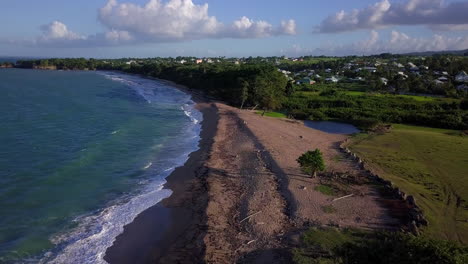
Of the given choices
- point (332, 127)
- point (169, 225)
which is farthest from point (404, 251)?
point (332, 127)

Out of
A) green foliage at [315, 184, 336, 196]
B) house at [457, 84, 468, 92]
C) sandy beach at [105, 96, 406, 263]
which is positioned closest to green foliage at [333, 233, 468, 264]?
sandy beach at [105, 96, 406, 263]

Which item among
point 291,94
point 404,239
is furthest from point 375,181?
point 291,94

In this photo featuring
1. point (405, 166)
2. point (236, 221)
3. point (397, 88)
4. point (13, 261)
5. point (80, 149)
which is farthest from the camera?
point (397, 88)

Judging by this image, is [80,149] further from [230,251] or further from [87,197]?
[230,251]

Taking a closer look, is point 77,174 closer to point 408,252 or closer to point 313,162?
point 313,162

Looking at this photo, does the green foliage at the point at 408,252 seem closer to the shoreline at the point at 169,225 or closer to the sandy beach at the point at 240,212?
the sandy beach at the point at 240,212

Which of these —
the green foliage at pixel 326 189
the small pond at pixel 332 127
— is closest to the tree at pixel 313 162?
the green foliage at pixel 326 189
